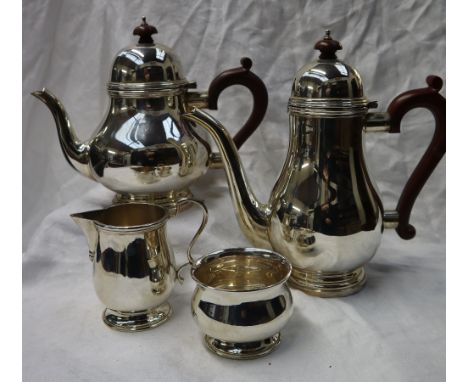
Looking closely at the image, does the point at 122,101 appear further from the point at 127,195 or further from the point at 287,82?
the point at 287,82

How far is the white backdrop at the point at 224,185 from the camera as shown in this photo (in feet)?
2.04

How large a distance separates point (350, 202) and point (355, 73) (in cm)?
18

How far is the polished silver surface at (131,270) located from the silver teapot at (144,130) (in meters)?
0.19

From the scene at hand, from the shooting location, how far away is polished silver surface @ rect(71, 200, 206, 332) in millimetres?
644

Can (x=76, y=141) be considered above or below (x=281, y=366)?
above

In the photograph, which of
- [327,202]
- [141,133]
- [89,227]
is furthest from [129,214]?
[327,202]

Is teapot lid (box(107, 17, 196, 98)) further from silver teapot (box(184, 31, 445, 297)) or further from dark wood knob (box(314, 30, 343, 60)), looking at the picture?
dark wood knob (box(314, 30, 343, 60))

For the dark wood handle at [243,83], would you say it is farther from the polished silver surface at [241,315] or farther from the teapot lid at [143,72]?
the polished silver surface at [241,315]

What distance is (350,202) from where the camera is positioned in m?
0.71

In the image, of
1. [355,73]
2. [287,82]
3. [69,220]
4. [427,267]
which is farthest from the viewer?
[287,82]

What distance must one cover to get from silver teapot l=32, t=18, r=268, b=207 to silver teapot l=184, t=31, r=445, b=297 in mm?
151

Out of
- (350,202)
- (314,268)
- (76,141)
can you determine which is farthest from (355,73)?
(76,141)

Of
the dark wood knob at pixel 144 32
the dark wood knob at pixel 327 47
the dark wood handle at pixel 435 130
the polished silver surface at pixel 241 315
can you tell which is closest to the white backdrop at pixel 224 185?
the polished silver surface at pixel 241 315

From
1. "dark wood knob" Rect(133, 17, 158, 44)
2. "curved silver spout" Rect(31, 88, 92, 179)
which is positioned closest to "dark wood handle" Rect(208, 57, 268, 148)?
"dark wood knob" Rect(133, 17, 158, 44)
